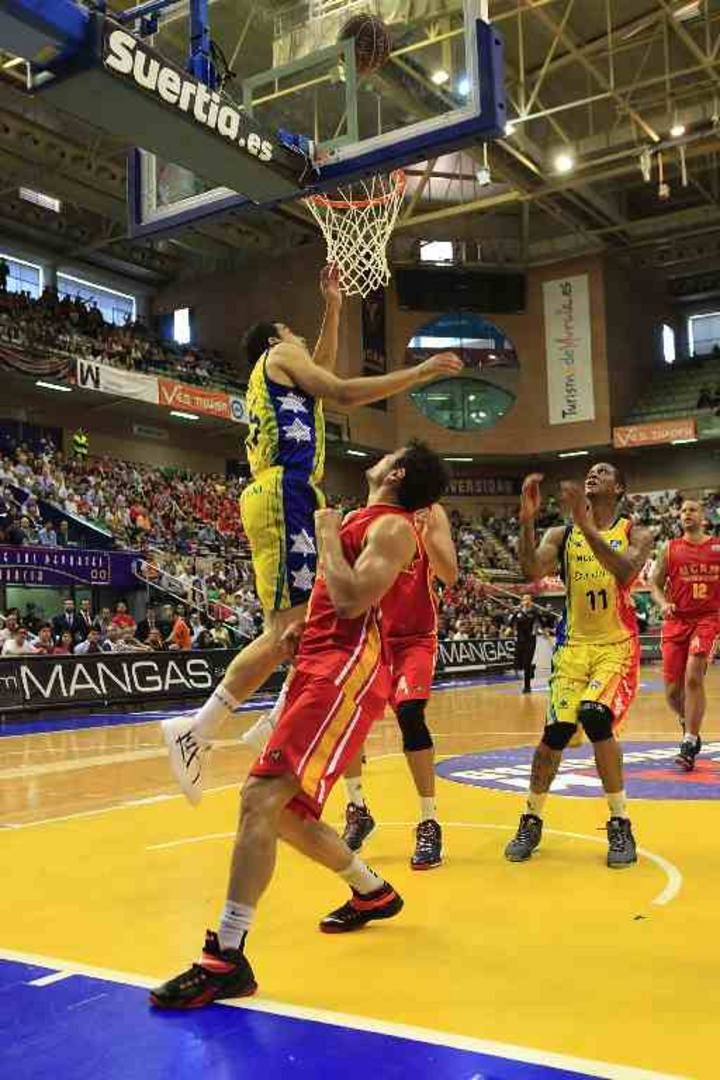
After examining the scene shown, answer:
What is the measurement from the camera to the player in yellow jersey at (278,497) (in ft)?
14.8

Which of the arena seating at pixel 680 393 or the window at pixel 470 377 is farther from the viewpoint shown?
the window at pixel 470 377

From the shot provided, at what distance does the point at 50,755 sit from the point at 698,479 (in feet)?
110

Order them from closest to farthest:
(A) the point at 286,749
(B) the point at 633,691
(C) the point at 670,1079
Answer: (C) the point at 670,1079, (A) the point at 286,749, (B) the point at 633,691

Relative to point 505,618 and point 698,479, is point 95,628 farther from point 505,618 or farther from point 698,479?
point 698,479

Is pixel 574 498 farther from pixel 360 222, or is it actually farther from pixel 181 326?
pixel 181 326

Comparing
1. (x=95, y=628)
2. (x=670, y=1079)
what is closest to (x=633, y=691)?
(x=670, y=1079)

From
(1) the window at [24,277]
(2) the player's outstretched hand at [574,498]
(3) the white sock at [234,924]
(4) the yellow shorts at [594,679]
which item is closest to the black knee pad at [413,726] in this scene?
(4) the yellow shorts at [594,679]

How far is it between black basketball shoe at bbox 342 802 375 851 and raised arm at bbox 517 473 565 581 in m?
1.52

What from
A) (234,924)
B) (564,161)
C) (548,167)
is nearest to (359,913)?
(234,924)

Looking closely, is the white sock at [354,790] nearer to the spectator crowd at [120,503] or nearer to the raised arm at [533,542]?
the raised arm at [533,542]

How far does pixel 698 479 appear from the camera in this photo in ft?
128

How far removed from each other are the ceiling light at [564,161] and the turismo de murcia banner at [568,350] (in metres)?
11.3

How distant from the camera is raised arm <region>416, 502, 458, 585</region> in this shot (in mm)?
5082

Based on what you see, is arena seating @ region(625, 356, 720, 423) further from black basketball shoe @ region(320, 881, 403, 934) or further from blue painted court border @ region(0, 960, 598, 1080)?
blue painted court border @ region(0, 960, 598, 1080)
